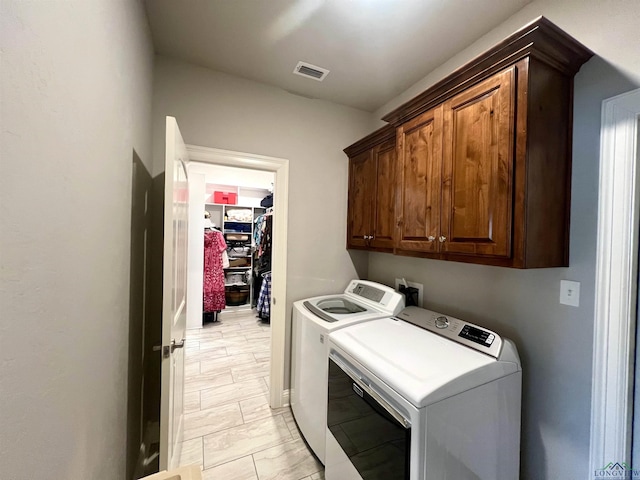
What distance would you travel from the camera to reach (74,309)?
0.72 m

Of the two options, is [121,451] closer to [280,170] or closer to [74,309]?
[74,309]

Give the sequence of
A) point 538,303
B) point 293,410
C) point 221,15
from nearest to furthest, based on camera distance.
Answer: point 538,303 < point 221,15 < point 293,410

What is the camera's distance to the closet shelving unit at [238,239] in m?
4.80

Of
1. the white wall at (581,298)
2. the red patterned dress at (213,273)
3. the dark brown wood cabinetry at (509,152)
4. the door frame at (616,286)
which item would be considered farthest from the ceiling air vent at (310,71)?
the red patterned dress at (213,273)

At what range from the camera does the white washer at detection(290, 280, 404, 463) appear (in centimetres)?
163

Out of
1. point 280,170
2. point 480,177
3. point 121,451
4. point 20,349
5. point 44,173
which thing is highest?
point 280,170

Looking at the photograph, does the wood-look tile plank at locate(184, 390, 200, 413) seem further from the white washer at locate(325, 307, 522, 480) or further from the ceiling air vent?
the ceiling air vent

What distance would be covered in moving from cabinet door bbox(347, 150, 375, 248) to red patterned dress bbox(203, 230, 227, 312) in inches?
107

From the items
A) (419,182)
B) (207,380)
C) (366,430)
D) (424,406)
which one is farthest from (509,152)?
(207,380)

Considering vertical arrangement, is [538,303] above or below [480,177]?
below

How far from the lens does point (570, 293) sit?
1.19m

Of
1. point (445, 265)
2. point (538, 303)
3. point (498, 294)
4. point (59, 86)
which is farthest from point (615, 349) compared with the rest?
point (59, 86)

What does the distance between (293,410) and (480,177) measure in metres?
2.17

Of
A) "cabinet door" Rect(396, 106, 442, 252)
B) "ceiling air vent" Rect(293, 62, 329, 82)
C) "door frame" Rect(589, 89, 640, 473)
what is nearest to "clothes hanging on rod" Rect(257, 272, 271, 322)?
"cabinet door" Rect(396, 106, 442, 252)
